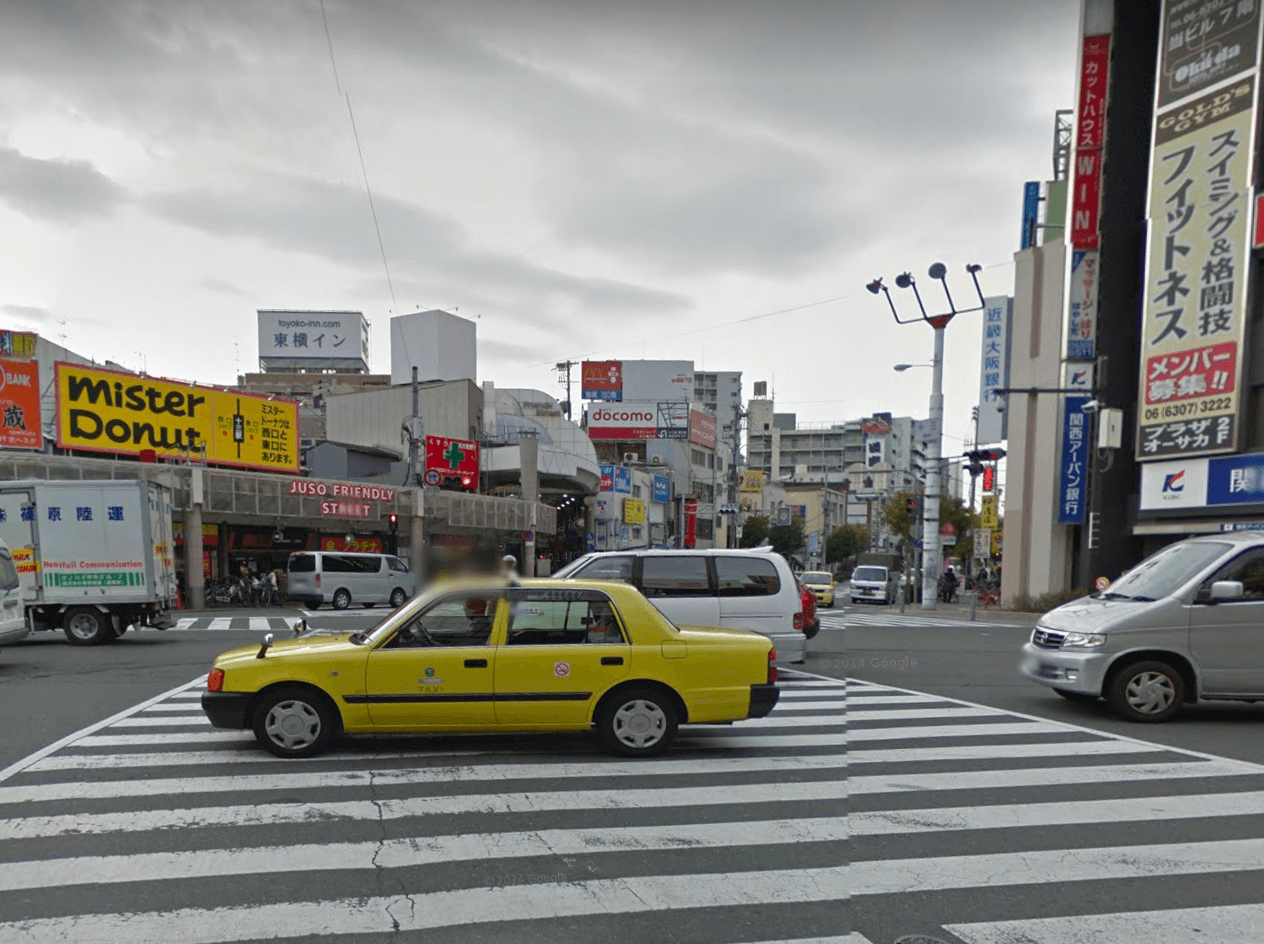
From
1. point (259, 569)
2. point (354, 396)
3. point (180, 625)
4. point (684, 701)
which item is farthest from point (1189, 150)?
point (354, 396)

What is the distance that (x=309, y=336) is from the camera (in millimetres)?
90312

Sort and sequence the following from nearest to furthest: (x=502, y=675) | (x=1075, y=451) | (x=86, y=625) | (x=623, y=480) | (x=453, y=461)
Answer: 1. (x=502, y=675)
2. (x=86, y=625)
3. (x=1075, y=451)
4. (x=453, y=461)
5. (x=623, y=480)

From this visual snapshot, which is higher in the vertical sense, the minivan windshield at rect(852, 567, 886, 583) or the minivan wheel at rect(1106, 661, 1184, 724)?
the minivan wheel at rect(1106, 661, 1184, 724)

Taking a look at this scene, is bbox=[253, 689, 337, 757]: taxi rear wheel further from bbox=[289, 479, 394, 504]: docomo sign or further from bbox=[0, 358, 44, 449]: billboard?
bbox=[289, 479, 394, 504]: docomo sign

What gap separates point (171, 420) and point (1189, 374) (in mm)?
33172

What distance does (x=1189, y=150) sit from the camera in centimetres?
2458

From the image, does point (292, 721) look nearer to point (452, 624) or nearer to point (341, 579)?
point (452, 624)

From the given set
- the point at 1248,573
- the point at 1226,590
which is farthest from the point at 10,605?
the point at 1248,573

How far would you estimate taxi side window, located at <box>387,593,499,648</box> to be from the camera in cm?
731

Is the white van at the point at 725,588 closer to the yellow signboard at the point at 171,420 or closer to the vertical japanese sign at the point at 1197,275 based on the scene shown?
the vertical japanese sign at the point at 1197,275

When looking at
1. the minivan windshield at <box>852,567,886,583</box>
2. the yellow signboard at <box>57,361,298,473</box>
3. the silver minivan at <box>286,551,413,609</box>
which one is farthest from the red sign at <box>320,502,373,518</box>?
the minivan windshield at <box>852,567,886,583</box>

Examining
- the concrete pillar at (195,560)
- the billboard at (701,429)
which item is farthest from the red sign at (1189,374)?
the billboard at (701,429)

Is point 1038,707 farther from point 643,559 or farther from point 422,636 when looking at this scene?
point 422,636

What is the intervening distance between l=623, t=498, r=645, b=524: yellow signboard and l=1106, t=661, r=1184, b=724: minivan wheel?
5266 cm
